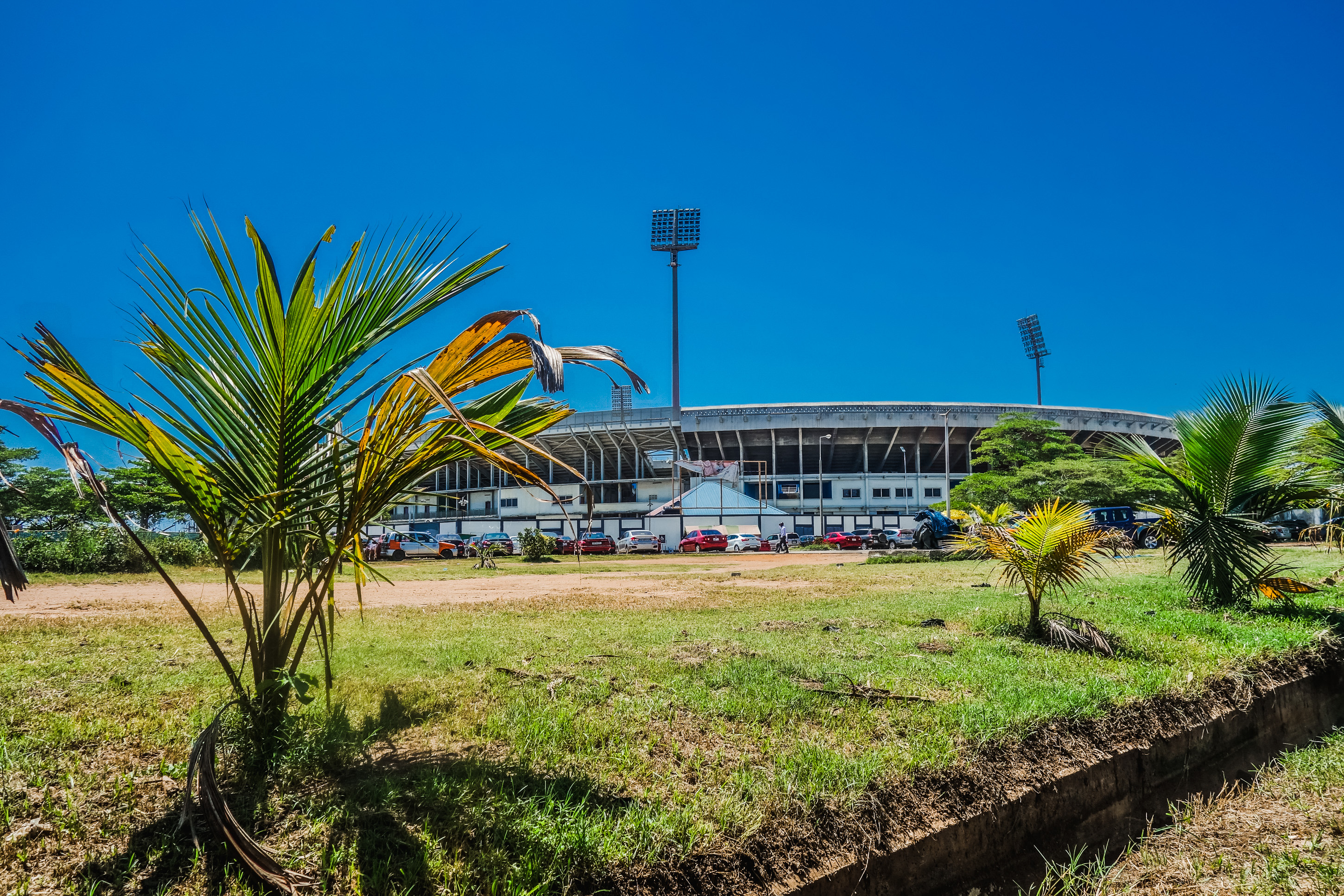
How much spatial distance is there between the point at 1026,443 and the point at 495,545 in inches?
980

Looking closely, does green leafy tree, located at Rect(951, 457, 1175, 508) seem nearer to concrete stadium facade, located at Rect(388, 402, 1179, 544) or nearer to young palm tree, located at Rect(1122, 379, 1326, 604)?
concrete stadium facade, located at Rect(388, 402, 1179, 544)

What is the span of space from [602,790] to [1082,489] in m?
31.5

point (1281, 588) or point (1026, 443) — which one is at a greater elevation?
point (1026, 443)

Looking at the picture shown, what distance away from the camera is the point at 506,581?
14.2 m

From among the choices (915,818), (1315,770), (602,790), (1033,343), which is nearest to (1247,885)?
(915,818)

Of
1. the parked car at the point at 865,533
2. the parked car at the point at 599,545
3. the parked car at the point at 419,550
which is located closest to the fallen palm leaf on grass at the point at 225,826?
the parked car at the point at 419,550

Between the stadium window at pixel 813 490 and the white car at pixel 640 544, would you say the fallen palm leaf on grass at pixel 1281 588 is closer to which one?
the white car at pixel 640 544

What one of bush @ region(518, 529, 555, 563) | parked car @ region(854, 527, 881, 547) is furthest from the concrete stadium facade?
bush @ region(518, 529, 555, 563)

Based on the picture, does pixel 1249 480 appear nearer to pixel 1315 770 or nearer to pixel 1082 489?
pixel 1315 770

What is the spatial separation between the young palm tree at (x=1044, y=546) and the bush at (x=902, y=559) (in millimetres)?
13180

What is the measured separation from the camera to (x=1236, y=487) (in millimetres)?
7324

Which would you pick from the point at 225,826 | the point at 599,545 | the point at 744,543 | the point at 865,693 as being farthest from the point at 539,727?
the point at 744,543

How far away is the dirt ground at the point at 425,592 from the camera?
8.38 metres

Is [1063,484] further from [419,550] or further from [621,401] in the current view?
[621,401]
